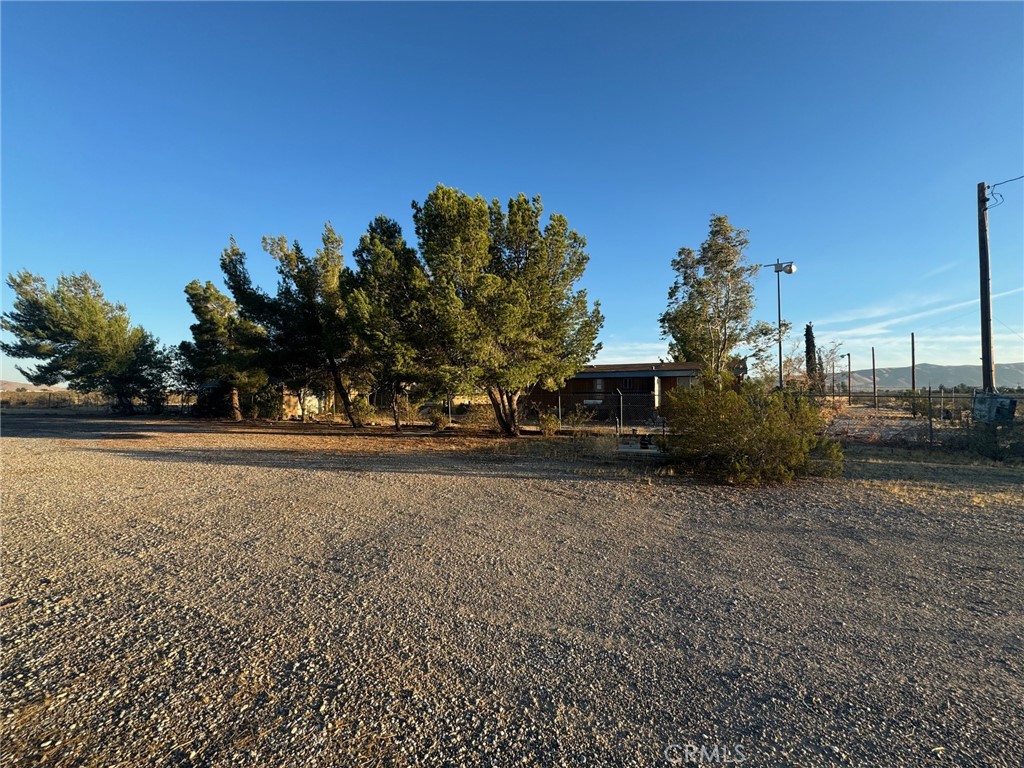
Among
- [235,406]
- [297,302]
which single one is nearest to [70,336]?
[235,406]

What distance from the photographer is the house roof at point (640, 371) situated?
24484 mm

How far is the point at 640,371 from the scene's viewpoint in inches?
976

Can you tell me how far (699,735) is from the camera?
7.72 ft

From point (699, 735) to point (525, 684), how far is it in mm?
965

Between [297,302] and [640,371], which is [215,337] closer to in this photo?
[297,302]

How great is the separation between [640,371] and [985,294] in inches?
539

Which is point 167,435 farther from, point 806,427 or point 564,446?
point 806,427

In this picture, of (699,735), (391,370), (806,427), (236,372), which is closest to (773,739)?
(699,735)

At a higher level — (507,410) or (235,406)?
(235,406)

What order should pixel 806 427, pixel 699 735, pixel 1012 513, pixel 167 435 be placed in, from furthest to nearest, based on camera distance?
1. pixel 167 435
2. pixel 806 427
3. pixel 1012 513
4. pixel 699 735

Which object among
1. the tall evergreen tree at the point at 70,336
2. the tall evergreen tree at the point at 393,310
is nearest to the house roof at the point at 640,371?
the tall evergreen tree at the point at 393,310

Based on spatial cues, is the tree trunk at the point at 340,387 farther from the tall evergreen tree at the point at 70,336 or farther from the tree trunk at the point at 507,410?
the tall evergreen tree at the point at 70,336

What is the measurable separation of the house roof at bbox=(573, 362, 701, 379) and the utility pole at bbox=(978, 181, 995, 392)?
1178 cm

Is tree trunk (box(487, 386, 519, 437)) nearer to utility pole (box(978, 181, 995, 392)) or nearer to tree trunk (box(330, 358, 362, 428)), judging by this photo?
tree trunk (box(330, 358, 362, 428))
